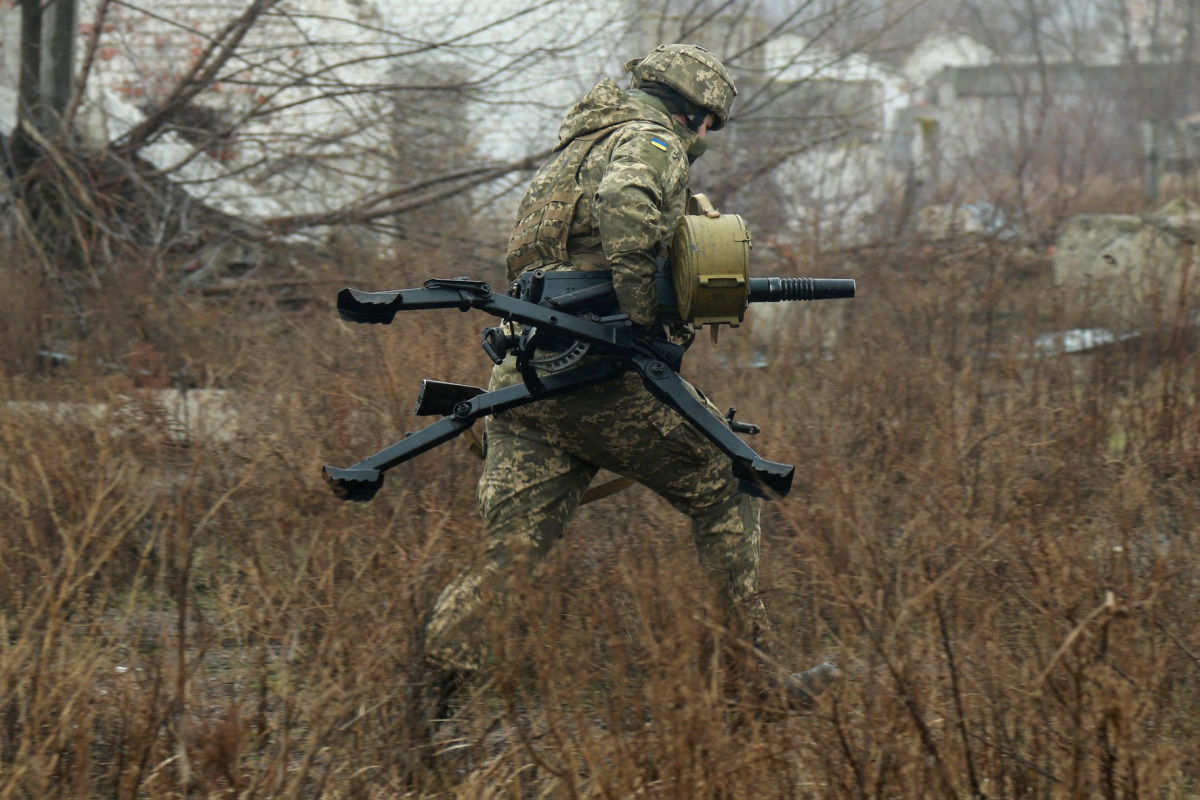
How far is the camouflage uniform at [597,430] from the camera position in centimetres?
314

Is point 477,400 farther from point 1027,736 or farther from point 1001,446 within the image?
point 1001,446

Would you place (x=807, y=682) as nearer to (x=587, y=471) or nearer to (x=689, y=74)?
(x=587, y=471)

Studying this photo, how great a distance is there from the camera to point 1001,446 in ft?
16.0

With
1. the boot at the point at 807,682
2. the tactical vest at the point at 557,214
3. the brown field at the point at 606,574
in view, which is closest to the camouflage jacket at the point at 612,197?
the tactical vest at the point at 557,214

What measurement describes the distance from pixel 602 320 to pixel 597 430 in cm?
29

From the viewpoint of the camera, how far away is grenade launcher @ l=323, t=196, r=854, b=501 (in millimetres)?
3027

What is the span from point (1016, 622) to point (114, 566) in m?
2.91

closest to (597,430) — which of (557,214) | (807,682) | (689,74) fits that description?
(557,214)

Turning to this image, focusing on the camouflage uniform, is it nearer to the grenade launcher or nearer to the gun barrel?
the grenade launcher

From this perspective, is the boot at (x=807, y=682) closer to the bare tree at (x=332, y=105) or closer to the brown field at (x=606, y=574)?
the brown field at (x=606, y=574)

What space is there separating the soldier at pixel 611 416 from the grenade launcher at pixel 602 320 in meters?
0.06

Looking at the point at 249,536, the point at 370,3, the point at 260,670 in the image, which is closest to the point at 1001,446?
the point at 249,536

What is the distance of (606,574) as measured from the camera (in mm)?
3775

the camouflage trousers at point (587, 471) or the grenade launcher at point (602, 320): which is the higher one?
the grenade launcher at point (602, 320)
